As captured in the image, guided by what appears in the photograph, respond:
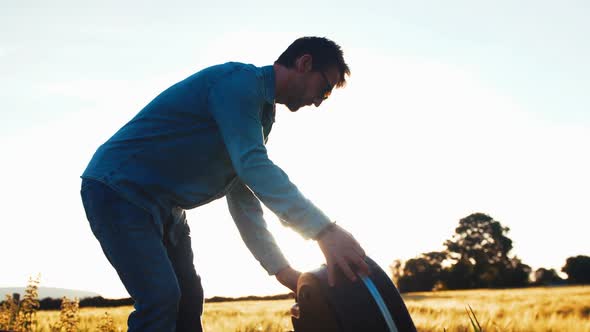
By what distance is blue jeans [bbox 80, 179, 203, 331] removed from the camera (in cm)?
228

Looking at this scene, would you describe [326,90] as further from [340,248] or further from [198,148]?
[340,248]

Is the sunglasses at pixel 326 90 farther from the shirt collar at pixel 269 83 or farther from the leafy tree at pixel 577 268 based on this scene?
the leafy tree at pixel 577 268

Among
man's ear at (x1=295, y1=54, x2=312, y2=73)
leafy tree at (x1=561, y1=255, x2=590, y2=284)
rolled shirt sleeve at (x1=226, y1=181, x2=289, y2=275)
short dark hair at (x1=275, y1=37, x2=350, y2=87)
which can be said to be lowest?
leafy tree at (x1=561, y1=255, x2=590, y2=284)

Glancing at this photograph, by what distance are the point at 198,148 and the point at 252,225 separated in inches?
34.7

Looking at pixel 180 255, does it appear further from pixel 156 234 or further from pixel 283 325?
pixel 283 325

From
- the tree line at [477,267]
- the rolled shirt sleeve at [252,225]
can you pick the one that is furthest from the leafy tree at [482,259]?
the rolled shirt sleeve at [252,225]

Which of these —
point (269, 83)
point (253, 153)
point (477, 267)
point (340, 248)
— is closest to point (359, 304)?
point (340, 248)

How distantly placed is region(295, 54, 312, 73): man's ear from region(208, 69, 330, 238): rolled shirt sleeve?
25cm

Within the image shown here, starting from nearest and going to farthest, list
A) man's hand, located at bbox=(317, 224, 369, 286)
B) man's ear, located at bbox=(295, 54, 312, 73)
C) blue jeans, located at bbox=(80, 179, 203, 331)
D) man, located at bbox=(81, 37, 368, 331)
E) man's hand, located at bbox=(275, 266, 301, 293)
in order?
1. man's hand, located at bbox=(317, 224, 369, 286)
2. man, located at bbox=(81, 37, 368, 331)
3. blue jeans, located at bbox=(80, 179, 203, 331)
4. man's ear, located at bbox=(295, 54, 312, 73)
5. man's hand, located at bbox=(275, 266, 301, 293)

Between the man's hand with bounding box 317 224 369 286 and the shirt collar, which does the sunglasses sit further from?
A: the man's hand with bounding box 317 224 369 286

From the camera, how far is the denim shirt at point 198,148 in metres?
2.19

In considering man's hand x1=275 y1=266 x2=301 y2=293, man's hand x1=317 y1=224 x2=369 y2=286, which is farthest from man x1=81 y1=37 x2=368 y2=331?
man's hand x1=275 y1=266 x2=301 y2=293

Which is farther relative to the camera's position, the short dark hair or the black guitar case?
the short dark hair

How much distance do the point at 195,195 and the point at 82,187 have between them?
552mm
